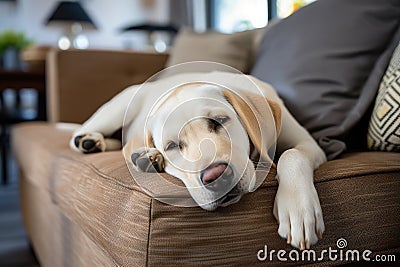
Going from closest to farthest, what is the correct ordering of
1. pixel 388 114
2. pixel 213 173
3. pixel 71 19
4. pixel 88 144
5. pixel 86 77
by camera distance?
pixel 213 173, pixel 388 114, pixel 88 144, pixel 86 77, pixel 71 19

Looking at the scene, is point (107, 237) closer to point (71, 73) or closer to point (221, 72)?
point (221, 72)

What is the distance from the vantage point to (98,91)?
7.02 ft

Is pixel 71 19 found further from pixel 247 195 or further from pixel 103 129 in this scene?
pixel 247 195

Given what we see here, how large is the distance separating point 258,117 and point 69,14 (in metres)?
3.10

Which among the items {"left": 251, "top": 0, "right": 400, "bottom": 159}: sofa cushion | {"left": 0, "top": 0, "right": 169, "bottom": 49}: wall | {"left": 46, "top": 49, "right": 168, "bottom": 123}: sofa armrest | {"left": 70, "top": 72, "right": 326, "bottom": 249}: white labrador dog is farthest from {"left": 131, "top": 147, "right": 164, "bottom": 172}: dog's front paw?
{"left": 0, "top": 0, "right": 169, "bottom": 49}: wall

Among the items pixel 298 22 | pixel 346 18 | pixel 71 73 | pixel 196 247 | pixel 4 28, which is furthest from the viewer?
pixel 4 28

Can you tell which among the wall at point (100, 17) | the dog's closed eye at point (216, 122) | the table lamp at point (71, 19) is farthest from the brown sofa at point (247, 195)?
the wall at point (100, 17)

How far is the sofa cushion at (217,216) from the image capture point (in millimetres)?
819

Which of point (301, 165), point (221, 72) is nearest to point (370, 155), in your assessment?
point (301, 165)

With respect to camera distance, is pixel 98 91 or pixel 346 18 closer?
pixel 346 18

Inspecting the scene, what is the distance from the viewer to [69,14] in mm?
3766

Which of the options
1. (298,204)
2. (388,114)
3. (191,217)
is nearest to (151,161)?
(191,217)

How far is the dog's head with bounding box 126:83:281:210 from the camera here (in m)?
0.82

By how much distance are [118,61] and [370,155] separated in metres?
1.29
